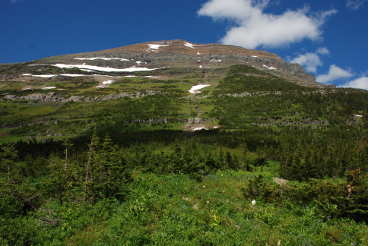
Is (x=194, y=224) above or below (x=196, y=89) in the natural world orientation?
below

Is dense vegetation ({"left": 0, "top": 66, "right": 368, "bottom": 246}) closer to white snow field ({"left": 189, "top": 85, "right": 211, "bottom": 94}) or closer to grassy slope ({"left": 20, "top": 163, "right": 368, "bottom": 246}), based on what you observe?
grassy slope ({"left": 20, "top": 163, "right": 368, "bottom": 246})

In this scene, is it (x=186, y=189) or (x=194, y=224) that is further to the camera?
(x=186, y=189)

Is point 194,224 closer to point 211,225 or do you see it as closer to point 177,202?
point 211,225

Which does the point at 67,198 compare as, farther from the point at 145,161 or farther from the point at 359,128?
the point at 359,128

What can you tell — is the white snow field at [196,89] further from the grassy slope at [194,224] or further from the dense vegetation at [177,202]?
the grassy slope at [194,224]

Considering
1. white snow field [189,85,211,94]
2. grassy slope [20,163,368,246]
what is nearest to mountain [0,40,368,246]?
grassy slope [20,163,368,246]

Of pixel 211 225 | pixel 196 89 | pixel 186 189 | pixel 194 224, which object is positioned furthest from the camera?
pixel 196 89

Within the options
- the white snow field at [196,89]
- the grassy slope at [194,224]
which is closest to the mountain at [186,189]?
the grassy slope at [194,224]

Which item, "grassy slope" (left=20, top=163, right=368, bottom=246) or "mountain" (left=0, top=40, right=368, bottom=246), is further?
"mountain" (left=0, top=40, right=368, bottom=246)

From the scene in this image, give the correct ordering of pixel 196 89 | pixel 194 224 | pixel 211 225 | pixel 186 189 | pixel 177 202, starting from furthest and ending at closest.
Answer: pixel 196 89, pixel 186 189, pixel 177 202, pixel 194 224, pixel 211 225

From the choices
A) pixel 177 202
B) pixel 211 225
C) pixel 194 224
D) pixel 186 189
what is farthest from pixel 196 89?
pixel 211 225

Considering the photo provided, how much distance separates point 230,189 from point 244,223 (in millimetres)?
6776

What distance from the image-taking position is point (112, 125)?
198ft

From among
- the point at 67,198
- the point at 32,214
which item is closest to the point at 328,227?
the point at 67,198
